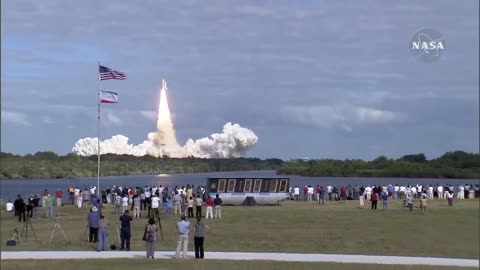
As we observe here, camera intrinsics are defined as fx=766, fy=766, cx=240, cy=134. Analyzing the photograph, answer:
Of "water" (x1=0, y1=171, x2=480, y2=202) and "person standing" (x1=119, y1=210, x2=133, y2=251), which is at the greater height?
"water" (x1=0, y1=171, x2=480, y2=202)

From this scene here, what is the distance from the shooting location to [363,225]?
34.3 metres

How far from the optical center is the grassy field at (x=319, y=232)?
26609 mm

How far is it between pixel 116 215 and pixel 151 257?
1699cm

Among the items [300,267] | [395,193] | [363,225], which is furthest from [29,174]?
[300,267]

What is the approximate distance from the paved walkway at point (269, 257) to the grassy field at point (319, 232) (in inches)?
53.0

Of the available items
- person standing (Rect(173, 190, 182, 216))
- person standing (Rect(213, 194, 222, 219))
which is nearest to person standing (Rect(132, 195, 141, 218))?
person standing (Rect(173, 190, 182, 216))

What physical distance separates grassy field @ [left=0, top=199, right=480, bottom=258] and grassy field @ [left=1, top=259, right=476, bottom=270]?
913 mm

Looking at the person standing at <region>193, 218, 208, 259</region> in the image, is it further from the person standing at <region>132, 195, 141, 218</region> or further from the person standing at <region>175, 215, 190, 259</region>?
the person standing at <region>132, 195, 141, 218</region>

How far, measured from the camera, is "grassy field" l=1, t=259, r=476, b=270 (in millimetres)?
21438

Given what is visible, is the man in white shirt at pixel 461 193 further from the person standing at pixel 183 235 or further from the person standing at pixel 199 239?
the person standing at pixel 183 235

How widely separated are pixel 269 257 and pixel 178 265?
10.7 ft

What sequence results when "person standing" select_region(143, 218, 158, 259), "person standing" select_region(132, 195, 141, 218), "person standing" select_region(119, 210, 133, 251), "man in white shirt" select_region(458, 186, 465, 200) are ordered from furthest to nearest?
"man in white shirt" select_region(458, 186, 465, 200), "person standing" select_region(132, 195, 141, 218), "person standing" select_region(119, 210, 133, 251), "person standing" select_region(143, 218, 158, 259)

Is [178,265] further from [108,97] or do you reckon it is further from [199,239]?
[108,97]

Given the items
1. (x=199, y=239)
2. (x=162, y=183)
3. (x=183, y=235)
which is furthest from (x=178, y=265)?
(x=162, y=183)
